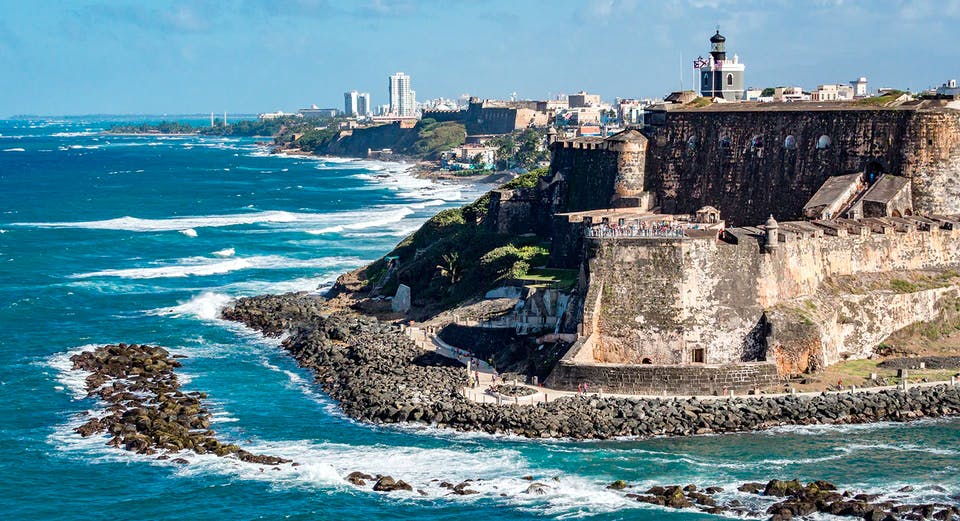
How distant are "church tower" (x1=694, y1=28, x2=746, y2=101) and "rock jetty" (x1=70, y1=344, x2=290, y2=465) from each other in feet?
95.9

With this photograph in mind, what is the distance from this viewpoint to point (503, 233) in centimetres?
7050

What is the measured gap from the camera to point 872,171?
58.1 meters

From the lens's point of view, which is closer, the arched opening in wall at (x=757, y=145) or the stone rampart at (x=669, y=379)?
the stone rampart at (x=669, y=379)

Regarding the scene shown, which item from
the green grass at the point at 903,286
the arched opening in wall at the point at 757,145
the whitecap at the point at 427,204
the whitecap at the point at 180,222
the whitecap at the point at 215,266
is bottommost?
the whitecap at the point at 215,266

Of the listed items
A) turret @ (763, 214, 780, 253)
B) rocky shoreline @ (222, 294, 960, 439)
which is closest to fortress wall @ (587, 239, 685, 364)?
rocky shoreline @ (222, 294, 960, 439)

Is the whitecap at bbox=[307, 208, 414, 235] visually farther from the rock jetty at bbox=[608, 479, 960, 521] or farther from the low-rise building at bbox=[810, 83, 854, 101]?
the rock jetty at bbox=[608, 479, 960, 521]

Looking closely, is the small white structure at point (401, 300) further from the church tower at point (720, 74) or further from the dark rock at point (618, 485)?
the dark rock at point (618, 485)

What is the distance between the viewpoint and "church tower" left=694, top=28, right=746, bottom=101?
6856cm

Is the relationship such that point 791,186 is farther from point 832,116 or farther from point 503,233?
point 503,233

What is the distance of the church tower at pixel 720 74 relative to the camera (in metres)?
68.6

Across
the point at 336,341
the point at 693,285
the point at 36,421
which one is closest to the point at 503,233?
the point at 336,341

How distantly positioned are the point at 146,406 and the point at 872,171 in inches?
1202

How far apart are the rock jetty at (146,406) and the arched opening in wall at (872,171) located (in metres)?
27.9

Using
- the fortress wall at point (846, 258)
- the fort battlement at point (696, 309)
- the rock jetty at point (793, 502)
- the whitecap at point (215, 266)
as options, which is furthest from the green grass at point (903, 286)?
the whitecap at point (215, 266)
